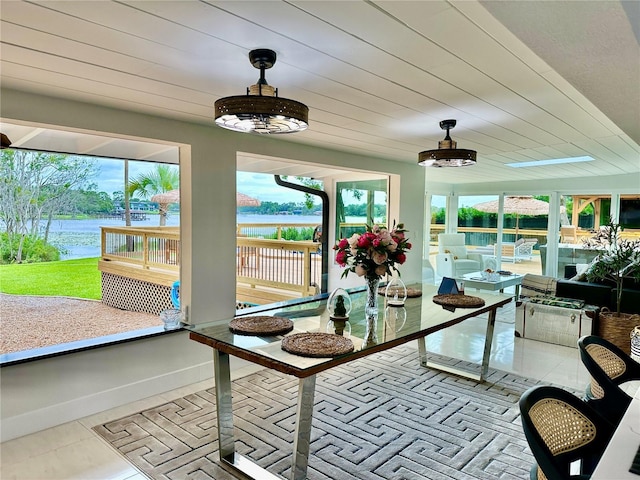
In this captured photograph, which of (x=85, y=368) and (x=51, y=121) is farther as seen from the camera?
(x=85, y=368)

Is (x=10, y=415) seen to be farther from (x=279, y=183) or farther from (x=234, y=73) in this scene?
(x=279, y=183)

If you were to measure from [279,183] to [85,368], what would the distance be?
3.91 metres

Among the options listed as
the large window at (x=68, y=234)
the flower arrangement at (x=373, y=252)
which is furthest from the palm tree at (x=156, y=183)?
the flower arrangement at (x=373, y=252)

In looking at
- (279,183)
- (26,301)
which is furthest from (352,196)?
(26,301)

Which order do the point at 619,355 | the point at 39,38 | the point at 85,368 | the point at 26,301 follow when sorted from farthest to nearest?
the point at 26,301 → the point at 85,368 → the point at 619,355 → the point at 39,38

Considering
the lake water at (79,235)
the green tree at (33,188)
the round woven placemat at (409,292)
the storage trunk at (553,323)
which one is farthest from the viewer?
the storage trunk at (553,323)

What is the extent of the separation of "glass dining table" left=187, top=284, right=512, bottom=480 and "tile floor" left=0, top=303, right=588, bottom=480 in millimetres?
592

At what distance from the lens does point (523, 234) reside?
341 inches

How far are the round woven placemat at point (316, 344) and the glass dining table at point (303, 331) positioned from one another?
3cm

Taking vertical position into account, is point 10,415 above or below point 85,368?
below

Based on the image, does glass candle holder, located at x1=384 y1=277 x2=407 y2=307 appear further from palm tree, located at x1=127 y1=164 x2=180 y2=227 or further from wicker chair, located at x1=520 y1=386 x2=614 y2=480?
palm tree, located at x1=127 y1=164 x2=180 y2=227

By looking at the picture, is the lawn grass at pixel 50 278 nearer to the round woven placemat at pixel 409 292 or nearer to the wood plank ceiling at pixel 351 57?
the wood plank ceiling at pixel 351 57

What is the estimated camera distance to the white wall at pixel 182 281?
8.83ft

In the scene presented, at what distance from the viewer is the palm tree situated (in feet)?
14.5
